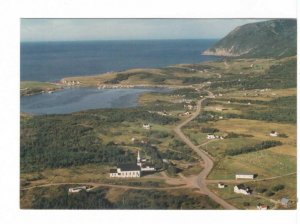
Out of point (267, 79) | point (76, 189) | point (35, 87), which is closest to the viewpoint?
point (76, 189)

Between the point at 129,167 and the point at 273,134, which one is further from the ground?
the point at 273,134

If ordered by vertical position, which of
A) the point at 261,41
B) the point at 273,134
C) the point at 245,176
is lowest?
the point at 245,176

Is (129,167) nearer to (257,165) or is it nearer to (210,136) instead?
(210,136)

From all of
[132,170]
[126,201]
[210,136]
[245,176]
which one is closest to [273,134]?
[245,176]

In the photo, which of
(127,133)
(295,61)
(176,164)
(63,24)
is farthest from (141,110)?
(295,61)

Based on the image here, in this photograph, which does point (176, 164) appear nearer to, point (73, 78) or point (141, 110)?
point (141, 110)

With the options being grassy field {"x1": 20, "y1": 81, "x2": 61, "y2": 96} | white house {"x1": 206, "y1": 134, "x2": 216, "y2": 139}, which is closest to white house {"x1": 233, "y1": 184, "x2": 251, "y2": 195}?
white house {"x1": 206, "y1": 134, "x2": 216, "y2": 139}

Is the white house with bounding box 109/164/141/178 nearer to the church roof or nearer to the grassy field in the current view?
the church roof

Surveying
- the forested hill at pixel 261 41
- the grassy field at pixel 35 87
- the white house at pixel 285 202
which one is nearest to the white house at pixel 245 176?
the white house at pixel 285 202
